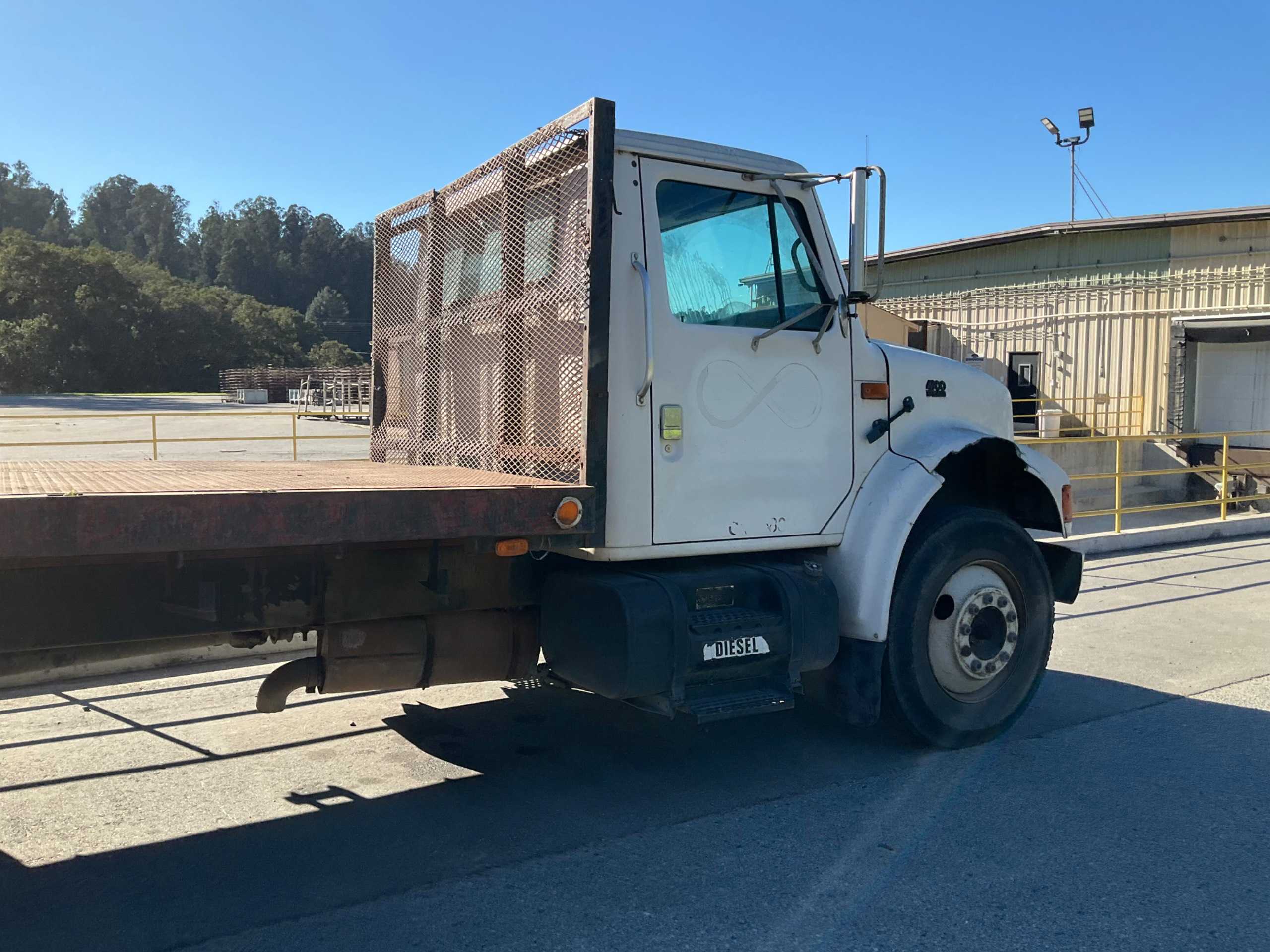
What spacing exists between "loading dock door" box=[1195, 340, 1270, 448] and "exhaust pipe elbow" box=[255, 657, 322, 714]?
85.9ft

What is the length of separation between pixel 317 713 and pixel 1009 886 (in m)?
3.82

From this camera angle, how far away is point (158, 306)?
82938mm

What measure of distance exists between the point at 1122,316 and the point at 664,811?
27.9 metres

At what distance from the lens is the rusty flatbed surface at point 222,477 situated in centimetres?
340

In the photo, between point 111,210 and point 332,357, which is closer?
point 332,357

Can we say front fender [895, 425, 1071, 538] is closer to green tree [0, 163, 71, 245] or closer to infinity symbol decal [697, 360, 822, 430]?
infinity symbol decal [697, 360, 822, 430]

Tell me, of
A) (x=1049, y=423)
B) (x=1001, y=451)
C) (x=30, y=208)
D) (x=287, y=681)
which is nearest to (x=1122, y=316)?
(x=1049, y=423)

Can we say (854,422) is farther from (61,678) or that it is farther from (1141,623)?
(1141,623)

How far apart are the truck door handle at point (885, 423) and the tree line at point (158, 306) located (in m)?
37.9

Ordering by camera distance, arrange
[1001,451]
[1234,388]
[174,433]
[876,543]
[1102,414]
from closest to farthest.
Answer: [876,543] → [1001,451] → [1234,388] → [174,433] → [1102,414]

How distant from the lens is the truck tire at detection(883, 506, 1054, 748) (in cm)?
520

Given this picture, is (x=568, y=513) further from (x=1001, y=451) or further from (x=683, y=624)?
(x=1001, y=451)

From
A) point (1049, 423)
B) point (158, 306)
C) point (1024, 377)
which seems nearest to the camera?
point (1049, 423)

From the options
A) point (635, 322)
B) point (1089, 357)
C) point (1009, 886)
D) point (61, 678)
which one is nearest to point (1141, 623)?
point (1009, 886)
